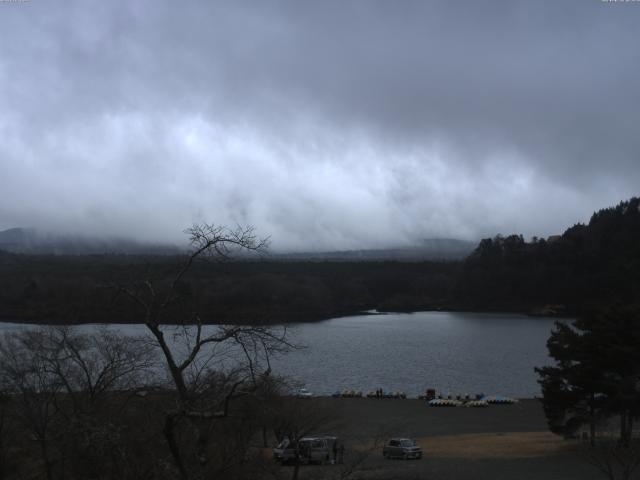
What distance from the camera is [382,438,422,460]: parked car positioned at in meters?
25.3

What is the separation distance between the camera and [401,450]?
2547cm

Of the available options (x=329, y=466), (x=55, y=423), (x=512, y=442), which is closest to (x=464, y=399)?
(x=512, y=442)

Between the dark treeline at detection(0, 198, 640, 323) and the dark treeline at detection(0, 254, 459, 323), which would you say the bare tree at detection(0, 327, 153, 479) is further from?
the dark treeline at detection(0, 198, 640, 323)

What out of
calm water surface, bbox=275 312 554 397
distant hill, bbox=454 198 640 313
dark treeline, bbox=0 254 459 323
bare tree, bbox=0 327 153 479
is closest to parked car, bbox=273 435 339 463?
bare tree, bbox=0 327 153 479

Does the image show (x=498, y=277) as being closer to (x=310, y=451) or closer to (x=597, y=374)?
(x=597, y=374)

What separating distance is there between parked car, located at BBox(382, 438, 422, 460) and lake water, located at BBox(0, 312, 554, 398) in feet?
25.6

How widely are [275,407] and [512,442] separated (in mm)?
15124

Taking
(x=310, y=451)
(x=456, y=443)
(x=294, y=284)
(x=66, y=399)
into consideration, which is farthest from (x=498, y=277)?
(x=66, y=399)

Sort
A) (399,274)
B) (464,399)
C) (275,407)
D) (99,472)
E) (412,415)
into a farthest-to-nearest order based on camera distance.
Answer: (399,274) < (464,399) < (412,415) < (275,407) < (99,472)

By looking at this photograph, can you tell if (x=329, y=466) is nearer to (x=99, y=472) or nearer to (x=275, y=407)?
(x=275, y=407)

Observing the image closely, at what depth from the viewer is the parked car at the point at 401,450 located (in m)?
25.3

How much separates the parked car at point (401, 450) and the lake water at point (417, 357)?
7805mm

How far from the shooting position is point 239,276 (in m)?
87.3

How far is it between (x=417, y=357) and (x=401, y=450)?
1666 inches
